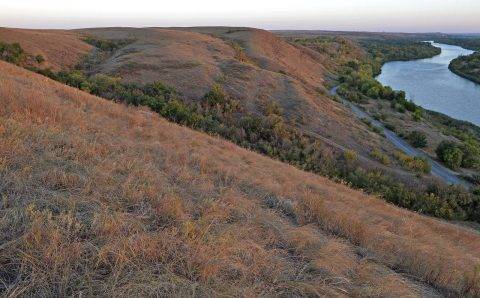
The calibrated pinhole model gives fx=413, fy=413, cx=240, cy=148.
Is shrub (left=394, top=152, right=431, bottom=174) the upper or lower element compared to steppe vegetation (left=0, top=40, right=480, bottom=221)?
lower

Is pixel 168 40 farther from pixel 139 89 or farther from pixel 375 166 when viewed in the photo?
pixel 375 166

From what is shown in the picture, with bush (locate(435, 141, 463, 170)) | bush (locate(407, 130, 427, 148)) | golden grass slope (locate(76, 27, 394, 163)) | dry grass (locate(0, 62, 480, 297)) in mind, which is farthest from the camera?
bush (locate(407, 130, 427, 148))

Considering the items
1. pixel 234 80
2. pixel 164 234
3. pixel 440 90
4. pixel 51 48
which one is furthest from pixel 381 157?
pixel 440 90

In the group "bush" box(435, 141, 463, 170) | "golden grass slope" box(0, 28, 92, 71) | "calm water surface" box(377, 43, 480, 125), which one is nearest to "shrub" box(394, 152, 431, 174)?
"bush" box(435, 141, 463, 170)

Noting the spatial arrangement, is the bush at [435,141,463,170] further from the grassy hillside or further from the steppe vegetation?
the grassy hillside

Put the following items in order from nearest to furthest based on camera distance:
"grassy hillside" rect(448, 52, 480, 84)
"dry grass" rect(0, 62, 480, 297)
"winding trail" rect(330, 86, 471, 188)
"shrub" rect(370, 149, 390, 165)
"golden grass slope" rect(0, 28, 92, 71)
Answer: "dry grass" rect(0, 62, 480, 297) → "shrub" rect(370, 149, 390, 165) → "winding trail" rect(330, 86, 471, 188) → "golden grass slope" rect(0, 28, 92, 71) → "grassy hillside" rect(448, 52, 480, 84)

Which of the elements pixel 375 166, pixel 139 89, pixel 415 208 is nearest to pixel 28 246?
pixel 415 208
